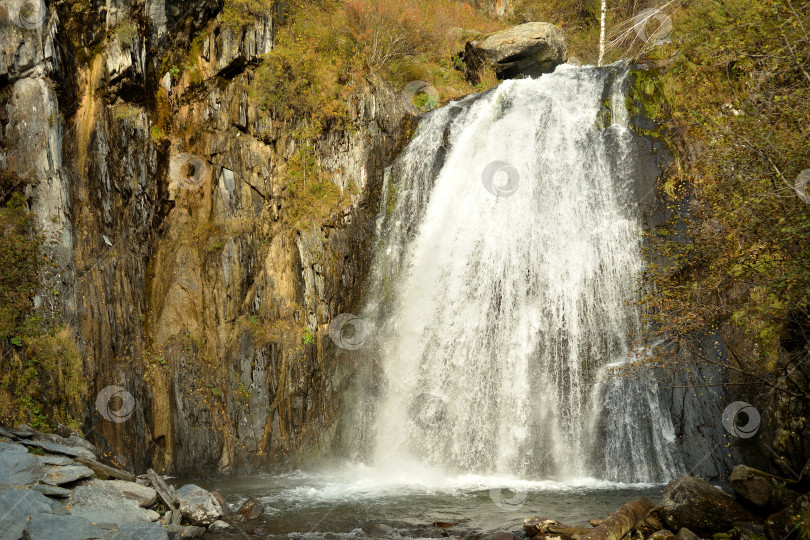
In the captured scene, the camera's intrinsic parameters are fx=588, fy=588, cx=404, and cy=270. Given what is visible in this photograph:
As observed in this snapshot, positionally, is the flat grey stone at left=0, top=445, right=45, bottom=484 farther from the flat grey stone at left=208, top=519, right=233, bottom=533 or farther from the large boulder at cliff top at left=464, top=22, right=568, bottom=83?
the large boulder at cliff top at left=464, top=22, right=568, bottom=83

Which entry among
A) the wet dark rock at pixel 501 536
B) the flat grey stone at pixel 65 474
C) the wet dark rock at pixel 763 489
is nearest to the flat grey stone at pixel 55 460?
the flat grey stone at pixel 65 474

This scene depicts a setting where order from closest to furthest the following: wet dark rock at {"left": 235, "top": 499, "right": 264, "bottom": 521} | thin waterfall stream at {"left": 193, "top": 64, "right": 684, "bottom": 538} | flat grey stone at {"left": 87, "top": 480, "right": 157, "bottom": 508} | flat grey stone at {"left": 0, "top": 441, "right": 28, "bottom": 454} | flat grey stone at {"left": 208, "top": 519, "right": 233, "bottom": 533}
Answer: flat grey stone at {"left": 0, "top": 441, "right": 28, "bottom": 454} → flat grey stone at {"left": 87, "top": 480, "right": 157, "bottom": 508} → flat grey stone at {"left": 208, "top": 519, "right": 233, "bottom": 533} → wet dark rock at {"left": 235, "top": 499, "right": 264, "bottom": 521} → thin waterfall stream at {"left": 193, "top": 64, "right": 684, "bottom": 538}

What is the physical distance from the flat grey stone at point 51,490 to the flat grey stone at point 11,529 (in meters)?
0.99

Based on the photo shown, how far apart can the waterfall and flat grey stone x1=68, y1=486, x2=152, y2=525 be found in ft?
24.0

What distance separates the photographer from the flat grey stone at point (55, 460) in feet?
30.6

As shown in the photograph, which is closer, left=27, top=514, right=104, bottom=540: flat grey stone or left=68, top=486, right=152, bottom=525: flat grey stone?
left=27, top=514, right=104, bottom=540: flat grey stone

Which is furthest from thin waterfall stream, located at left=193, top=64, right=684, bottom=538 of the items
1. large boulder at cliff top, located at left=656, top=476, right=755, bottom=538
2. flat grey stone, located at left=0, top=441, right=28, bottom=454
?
flat grey stone, located at left=0, top=441, right=28, bottom=454

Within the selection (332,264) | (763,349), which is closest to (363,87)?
(332,264)

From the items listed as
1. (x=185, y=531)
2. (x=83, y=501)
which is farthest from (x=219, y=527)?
(x=83, y=501)

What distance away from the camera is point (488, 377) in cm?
1521

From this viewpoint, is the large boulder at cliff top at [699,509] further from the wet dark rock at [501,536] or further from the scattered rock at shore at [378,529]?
the scattered rock at shore at [378,529]

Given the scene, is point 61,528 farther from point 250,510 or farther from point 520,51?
point 520,51

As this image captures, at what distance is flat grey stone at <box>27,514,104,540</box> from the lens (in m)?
7.57

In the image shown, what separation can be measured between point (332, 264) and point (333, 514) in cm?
808
